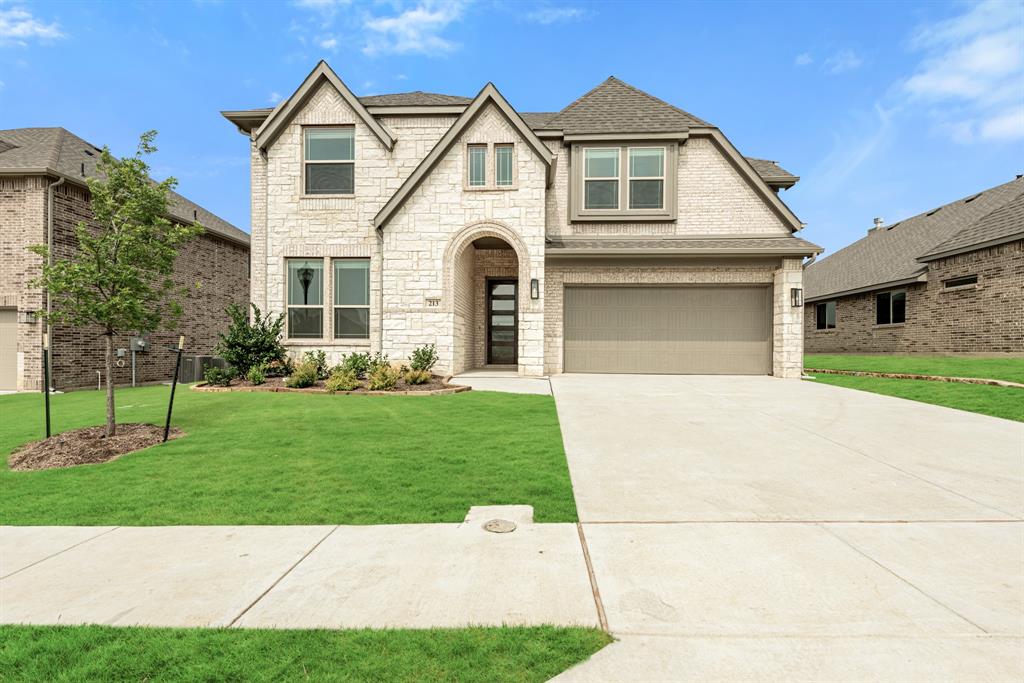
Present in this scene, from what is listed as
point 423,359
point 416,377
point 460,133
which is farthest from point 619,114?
point 416,377

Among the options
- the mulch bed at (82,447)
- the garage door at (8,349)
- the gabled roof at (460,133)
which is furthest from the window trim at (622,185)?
the garage door at (8,349)

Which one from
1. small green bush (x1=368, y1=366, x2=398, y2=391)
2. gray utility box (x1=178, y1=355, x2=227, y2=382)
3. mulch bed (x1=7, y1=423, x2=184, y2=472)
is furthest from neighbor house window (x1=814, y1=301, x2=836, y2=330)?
mulch bed (x1=7, y1=423, x2=184, y2=472)

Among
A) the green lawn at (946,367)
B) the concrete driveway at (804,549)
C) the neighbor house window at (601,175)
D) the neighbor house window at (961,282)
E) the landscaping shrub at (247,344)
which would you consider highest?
the neighbor house window at (601,175)

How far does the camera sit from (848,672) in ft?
6.91

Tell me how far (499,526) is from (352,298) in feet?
38.1

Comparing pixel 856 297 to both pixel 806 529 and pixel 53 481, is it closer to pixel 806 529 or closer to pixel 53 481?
pixel 806 529

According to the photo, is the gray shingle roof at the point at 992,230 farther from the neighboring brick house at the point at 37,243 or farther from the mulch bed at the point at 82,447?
the neighboring brick house at the point at 37,243

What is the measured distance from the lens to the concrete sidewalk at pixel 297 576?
8.36 feet

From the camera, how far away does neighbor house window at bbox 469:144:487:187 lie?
43.8 feet

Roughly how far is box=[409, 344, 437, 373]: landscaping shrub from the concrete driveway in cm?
607

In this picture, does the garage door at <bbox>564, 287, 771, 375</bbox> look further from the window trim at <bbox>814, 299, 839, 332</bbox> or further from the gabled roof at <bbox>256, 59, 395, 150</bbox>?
the window trim at <bbox>814, 299, 839, 332</bbox>

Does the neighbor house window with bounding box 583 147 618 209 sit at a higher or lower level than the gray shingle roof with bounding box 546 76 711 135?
lower

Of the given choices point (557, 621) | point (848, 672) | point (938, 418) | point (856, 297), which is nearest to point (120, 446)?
point (557, 621)

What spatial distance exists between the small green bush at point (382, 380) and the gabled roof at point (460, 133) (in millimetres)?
4562
